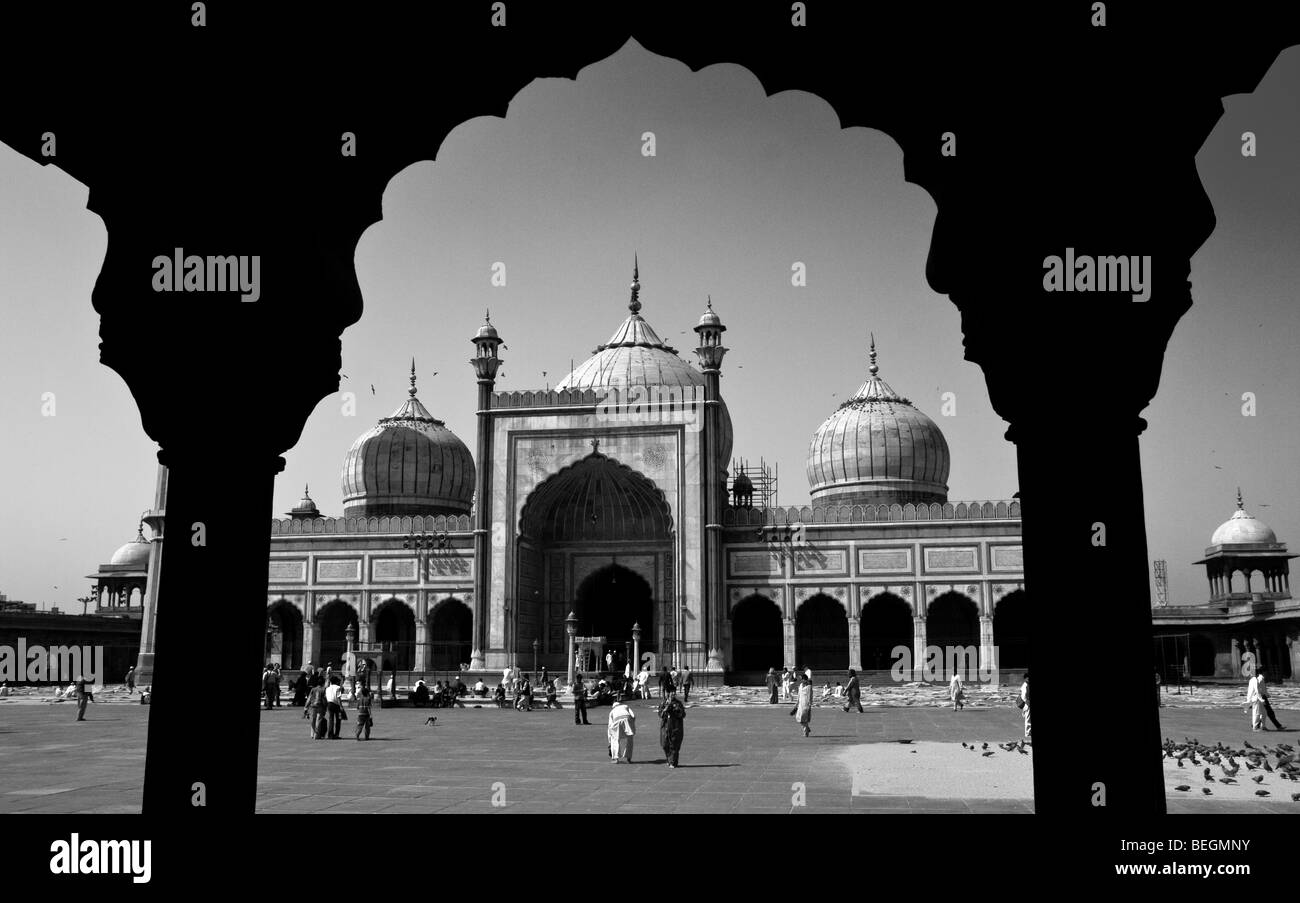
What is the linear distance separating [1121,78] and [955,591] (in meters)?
34.1

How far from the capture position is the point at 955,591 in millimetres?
36531

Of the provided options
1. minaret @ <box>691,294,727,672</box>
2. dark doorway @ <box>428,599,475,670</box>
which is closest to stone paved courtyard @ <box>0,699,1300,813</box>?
minaret @ <box>691,294,727,672</box>

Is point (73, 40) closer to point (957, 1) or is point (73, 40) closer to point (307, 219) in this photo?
point (307, 219)

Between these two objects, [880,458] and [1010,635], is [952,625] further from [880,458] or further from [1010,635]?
[880,458]

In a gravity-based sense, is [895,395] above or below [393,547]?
above

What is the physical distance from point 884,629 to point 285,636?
22.5 meters

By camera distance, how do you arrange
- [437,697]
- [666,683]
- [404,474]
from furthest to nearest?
[404,474]
[437,697]
[666,683]

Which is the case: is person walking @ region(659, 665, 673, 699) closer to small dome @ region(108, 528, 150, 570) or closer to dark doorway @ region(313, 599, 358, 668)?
dark doorway @ region(313, 599, 358, 668)

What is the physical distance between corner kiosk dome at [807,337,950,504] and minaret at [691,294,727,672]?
21.5ft

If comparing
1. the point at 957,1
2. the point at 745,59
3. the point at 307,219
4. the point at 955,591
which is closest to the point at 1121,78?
the point at 957,1

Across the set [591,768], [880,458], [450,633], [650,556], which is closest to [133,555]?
[450,633]

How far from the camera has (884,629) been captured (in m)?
40.3

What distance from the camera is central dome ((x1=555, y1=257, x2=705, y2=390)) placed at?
42531mm

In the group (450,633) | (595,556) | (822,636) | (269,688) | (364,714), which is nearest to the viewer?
(364,714)
